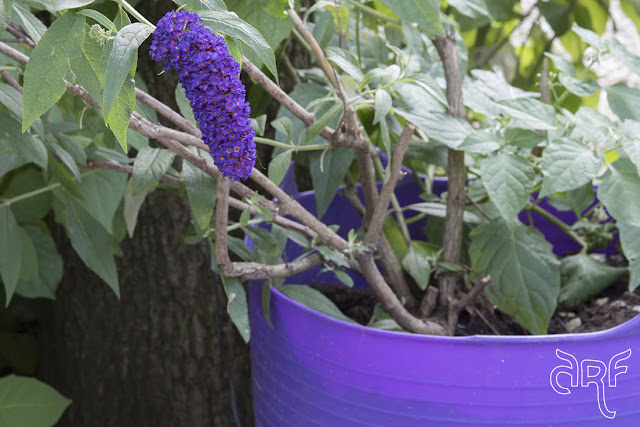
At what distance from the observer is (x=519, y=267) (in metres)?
0.72

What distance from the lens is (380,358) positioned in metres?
0.54

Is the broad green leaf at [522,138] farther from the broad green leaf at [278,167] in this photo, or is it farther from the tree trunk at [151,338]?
the tree trunk at [151,338]

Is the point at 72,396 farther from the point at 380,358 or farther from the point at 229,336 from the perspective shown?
the point at 380,358

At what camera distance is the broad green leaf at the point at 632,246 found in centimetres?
63

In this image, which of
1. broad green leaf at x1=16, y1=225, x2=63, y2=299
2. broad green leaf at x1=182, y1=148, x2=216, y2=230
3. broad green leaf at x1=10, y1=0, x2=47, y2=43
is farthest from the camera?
broad green leaf at x1=16, y1=225, x2=63, y2=299

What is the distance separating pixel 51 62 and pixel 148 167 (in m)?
0.22

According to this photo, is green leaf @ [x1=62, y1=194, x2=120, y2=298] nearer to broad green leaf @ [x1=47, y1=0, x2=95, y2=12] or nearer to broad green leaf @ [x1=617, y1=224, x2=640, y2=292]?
broad green leaf @ [x1=47, y1=0, x2=95, y2=12]

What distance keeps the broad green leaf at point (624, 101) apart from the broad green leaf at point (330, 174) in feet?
1.02

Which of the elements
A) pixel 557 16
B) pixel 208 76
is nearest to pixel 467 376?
pixel 208 76

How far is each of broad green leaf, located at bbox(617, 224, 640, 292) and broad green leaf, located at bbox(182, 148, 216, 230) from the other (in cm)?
41

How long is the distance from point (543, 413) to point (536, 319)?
0.18m

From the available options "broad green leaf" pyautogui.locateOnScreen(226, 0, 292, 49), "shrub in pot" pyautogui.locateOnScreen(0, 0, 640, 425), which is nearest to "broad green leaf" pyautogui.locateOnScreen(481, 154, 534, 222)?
"shrub in pot" pyautogui.locateOnScreen(0, 0, 640, 425)

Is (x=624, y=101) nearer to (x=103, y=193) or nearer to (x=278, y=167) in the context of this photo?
(x=278, y=167)

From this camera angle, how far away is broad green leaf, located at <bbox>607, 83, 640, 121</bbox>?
750 millimetres
